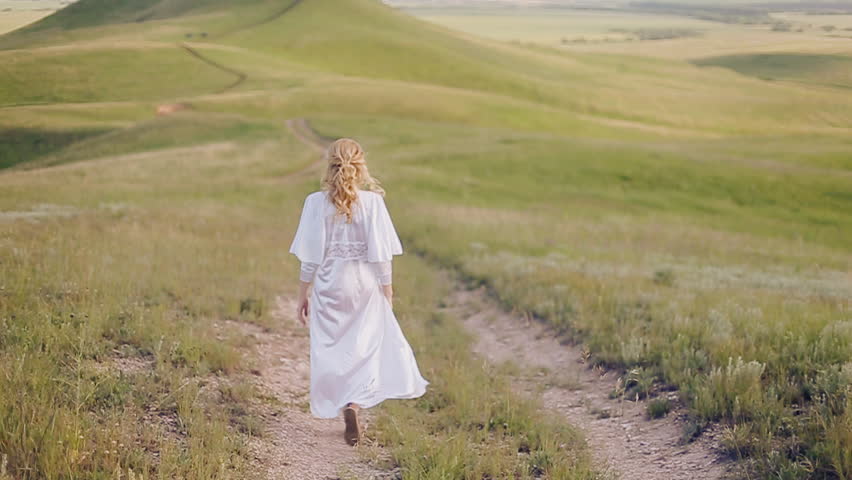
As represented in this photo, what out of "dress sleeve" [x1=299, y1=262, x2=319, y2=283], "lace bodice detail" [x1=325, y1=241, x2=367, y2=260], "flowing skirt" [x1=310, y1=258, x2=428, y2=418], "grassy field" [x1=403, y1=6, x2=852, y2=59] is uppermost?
"grassy field" [x1=403, y1=6, x2=852, y2=59]

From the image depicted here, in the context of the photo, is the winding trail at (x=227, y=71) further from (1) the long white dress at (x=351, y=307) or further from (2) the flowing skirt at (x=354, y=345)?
(2) the flowing skirt at (x=354, y=345)

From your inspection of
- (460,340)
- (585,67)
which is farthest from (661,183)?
(585,67)

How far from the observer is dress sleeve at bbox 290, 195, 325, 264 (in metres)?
6.86

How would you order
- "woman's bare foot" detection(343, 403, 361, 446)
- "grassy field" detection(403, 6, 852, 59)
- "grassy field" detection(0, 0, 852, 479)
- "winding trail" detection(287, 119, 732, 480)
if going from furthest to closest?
1. "grassy field" detection(403, 6, 852, 59)
2. "woman's bare foot" detection(343, 403, 361, 446)
3. "winding trail" detection(287, 119, 732, 480)
4. "grassy field" detection(0, 0, 852, 479)

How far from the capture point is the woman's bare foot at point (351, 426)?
6770 millimetres

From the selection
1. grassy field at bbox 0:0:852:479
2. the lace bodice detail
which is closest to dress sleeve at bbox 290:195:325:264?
the lace bodice detail

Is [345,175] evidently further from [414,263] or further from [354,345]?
[414,263]

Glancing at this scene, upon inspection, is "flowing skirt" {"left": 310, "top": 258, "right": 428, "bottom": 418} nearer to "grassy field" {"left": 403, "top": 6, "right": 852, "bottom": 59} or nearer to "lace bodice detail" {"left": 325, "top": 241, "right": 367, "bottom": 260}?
"lace bodice detail" {"left": 325, "top": 241, "right": 367, "bottom": 260}

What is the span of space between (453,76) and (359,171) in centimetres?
10250

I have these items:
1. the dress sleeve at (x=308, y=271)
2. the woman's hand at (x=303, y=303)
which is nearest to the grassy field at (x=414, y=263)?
the woman's hand at (x=303, y=303)

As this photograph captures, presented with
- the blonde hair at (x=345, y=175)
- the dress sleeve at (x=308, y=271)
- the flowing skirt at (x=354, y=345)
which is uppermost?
the blonde hair at (x=345, y=175)

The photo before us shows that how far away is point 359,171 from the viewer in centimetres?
671

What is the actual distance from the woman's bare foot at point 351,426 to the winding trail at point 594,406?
2.32 m

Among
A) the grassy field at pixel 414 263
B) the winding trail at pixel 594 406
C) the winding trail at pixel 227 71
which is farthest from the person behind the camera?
the winding trail at pixel 227 71
